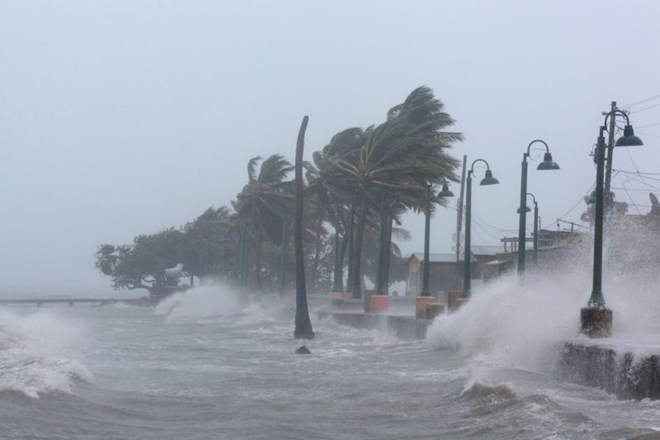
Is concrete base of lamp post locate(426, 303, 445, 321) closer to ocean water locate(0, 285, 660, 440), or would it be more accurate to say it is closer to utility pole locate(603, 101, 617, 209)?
ocean water locate(0, 285, 660, 440)

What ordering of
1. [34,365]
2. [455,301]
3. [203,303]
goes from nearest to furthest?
[34,365]
[455,301]
[203,303]

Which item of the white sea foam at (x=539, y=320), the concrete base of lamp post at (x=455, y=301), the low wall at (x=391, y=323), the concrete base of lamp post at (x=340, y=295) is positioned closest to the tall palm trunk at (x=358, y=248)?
the concrete base of lamp post at (x=340, y=295)

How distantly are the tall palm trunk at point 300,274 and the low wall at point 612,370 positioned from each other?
16.2 metres

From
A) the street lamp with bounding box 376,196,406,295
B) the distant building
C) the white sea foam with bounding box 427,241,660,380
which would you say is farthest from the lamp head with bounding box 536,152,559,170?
the distant building

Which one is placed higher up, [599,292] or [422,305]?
[599,292]

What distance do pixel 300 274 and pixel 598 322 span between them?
17.4m

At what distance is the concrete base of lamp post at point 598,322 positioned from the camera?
1697 centimetres

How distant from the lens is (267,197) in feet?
206

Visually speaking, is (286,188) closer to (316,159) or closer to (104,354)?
(316,159)

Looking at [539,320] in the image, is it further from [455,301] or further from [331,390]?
[455,301]

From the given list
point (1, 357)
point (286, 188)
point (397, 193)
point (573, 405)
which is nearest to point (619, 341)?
point (573, 405)

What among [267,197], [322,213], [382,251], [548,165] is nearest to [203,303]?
[267,197]

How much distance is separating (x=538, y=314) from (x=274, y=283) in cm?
6446

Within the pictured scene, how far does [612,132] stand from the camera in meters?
31.5
